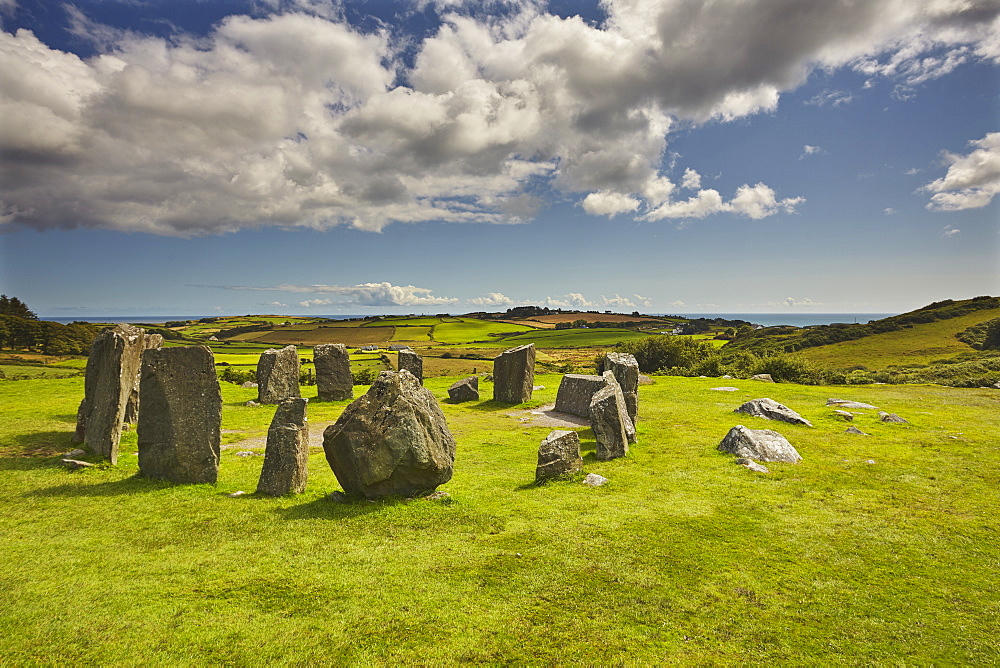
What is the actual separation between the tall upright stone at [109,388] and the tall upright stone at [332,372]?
13.0 m

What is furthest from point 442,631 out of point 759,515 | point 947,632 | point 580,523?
point 759,515

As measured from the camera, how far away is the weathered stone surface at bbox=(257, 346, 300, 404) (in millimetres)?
26422

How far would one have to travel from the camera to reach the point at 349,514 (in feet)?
33.3

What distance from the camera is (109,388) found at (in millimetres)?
14031

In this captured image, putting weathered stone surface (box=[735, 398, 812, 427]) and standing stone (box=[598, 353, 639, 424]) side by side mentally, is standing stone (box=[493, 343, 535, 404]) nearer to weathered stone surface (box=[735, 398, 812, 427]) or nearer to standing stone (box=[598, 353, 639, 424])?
standing stone (box=[598, 353, 639, 424])

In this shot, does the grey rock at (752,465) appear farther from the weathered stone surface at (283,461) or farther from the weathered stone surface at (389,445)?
the weathered stone surface at (283,461)

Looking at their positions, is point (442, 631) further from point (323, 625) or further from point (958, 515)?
point (958, 515)

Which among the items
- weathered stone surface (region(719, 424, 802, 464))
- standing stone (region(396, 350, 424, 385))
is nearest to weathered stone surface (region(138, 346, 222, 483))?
weathered stone surface (region(719, 424, 802, 464))

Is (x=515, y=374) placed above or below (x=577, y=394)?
above

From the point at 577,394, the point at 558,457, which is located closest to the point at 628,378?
the point at 577,394

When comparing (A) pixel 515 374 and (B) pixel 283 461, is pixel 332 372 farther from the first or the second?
(B) pixel 283 461

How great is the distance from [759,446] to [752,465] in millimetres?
1463

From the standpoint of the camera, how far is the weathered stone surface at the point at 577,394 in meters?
23.2

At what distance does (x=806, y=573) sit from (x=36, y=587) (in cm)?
1235
